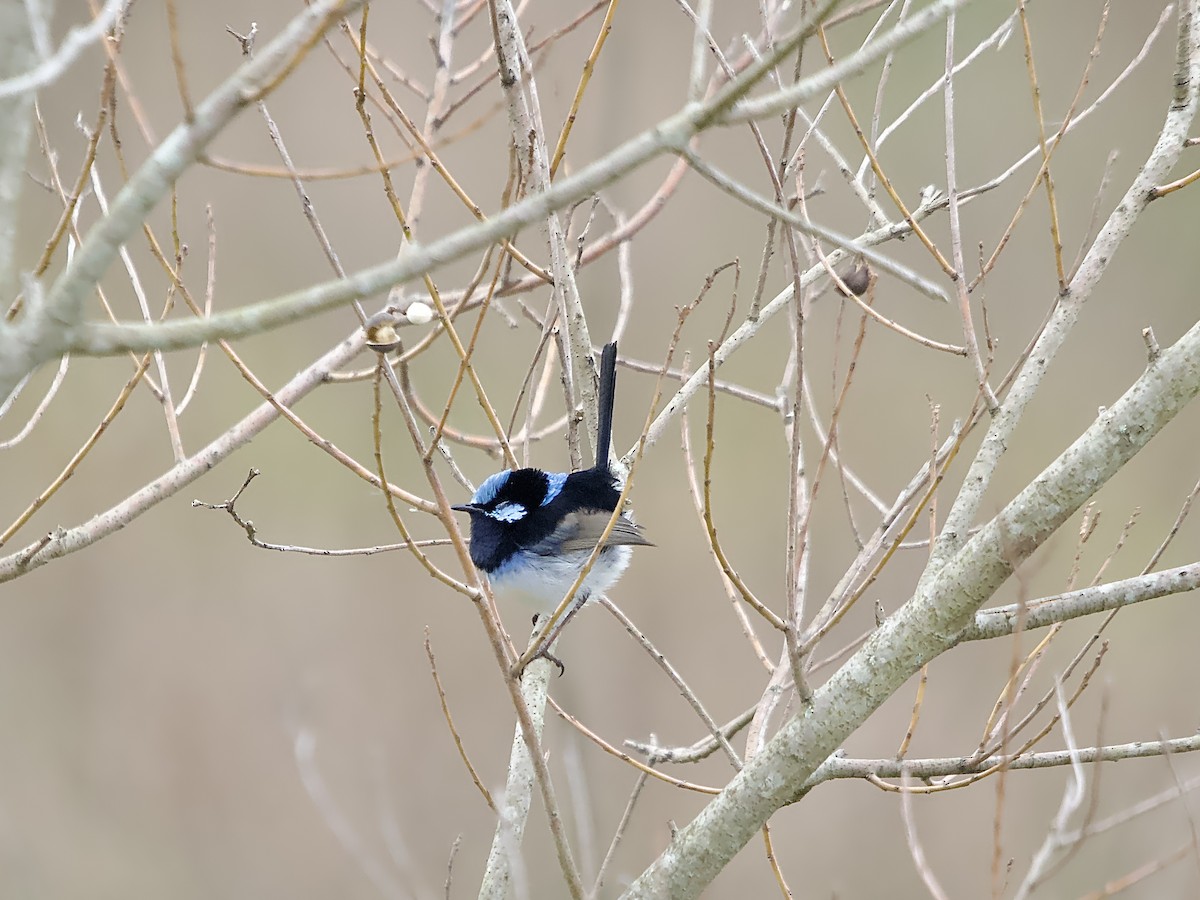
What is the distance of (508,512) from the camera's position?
4.38 metres

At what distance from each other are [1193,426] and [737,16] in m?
4.71

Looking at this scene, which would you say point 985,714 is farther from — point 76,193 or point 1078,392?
point 76,193

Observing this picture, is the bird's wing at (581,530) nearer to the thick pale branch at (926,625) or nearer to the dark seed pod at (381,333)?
the thick pale branch at (926,625)

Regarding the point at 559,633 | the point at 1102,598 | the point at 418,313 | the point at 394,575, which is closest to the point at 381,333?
the point at 418,313

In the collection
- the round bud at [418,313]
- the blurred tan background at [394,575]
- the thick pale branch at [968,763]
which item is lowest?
the thick pale branch at [968,763]

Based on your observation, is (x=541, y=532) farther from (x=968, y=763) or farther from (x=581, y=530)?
(x=968, y=763)

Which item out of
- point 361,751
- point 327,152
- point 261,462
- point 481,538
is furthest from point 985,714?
point 327,152

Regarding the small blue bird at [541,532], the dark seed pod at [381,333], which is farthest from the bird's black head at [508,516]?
the dark seed pod at [381,333]

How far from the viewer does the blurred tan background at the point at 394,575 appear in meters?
7.67

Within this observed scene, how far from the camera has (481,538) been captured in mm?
4434

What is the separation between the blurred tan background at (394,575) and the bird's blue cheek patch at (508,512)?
3075mm

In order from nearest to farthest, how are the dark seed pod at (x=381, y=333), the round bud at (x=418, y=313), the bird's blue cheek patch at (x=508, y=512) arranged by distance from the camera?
the dark seed pod at (x=381, y=333) < the round bud at (x=418, y=313) < the bird's blue cheek patch at (x=508, y=512)

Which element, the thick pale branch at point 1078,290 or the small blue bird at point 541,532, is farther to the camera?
the small blue bird at point 541,532

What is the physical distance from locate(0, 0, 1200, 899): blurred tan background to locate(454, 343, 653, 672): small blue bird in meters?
3.06
